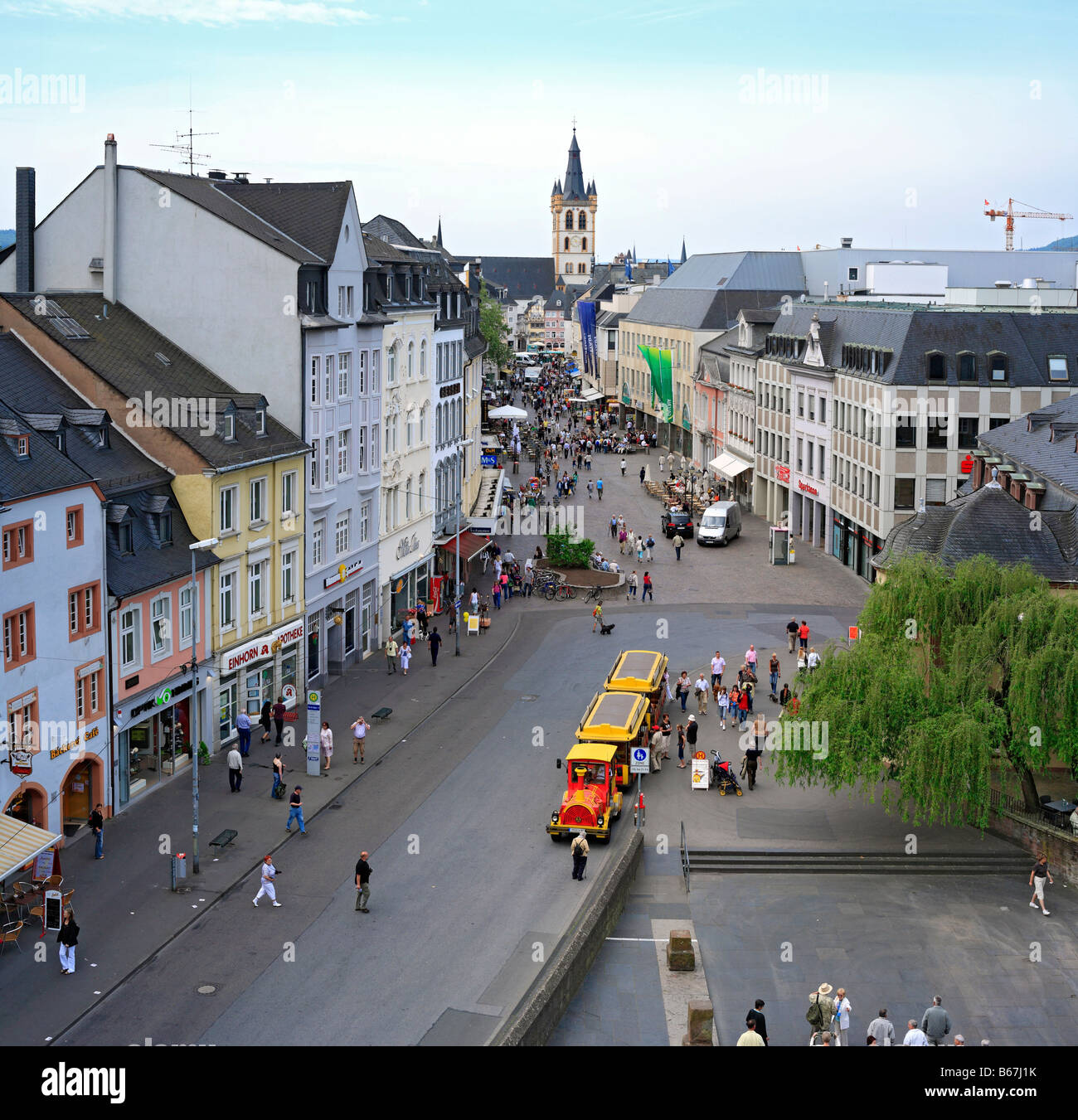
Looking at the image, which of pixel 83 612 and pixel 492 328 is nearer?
pixel 83 612

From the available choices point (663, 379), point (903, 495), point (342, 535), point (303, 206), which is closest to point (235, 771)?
point (342, 535)

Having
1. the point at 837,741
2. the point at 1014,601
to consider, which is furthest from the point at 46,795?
the point at 1014,601

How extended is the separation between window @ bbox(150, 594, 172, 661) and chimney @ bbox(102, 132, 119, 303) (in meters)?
12.5

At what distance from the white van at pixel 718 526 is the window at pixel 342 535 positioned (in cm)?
3230

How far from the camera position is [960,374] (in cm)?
6328

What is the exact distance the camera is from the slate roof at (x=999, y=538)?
40969mm

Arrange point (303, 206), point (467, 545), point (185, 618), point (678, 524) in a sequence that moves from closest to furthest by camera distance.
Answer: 1. point (185, 618)
2. point (303, 206)
3. point (467, 545)
4. point (678, 524)

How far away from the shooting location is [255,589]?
42.7 metres

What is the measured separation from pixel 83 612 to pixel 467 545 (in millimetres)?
33443

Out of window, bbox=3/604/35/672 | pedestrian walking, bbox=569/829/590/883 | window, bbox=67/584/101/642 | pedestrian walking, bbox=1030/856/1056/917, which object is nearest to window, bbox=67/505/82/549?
window, bbox=67/584/101/642

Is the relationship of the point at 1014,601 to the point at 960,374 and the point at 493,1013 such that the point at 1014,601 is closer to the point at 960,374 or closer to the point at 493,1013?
the point at 493,1013

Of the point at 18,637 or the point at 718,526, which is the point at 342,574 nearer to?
the point at 18,637

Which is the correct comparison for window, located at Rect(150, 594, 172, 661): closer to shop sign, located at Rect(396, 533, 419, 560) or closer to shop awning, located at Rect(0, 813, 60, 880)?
shop awning, located at Rect(0, 813, 60, 880)
